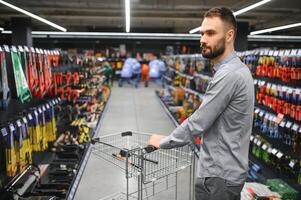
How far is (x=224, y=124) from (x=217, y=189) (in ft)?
1.15

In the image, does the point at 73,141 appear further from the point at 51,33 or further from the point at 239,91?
the point at 51,33

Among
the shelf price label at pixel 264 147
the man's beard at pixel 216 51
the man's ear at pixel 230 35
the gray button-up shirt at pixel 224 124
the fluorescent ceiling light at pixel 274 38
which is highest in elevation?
the fluorescent ceiling light at pixel 274 38

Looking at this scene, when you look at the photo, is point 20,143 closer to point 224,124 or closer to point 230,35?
point 224,124

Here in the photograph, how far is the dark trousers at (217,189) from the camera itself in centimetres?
162

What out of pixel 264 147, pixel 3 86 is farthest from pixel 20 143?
pixel 264 147

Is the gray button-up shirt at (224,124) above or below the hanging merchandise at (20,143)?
above

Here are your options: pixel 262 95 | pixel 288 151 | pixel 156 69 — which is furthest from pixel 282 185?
pixel 156 69


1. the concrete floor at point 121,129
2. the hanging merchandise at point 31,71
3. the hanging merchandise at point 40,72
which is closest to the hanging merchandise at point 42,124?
the hanging merchandise at point 40,72

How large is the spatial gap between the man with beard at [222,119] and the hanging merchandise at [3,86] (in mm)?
2053

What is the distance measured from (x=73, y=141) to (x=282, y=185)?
11.2 feet

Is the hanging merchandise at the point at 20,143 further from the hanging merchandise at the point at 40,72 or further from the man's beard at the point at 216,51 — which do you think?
the man's beard at the point at 216,51

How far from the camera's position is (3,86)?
9.93 ft

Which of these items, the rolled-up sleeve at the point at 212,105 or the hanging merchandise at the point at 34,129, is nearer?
the rolled-up sleeve at the point at 212,105

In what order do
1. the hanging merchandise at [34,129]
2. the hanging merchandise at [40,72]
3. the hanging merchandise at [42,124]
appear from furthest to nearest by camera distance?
the hanging merchandise at [42,124], the hanging merchandise at [40,72], the hanging merchandise at [34,129]
